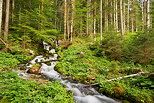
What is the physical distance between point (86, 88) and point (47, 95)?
7.85ft

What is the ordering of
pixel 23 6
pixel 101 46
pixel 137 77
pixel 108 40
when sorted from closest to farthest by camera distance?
pixel 137 77, pixel 108 40, pixel 101 46, pixel 23 6

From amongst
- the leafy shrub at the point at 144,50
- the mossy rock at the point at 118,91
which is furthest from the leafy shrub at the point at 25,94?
the leafy shrub at the point at 144,50

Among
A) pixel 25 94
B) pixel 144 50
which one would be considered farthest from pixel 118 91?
pixel 144 50

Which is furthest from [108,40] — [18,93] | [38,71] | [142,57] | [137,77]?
[18,93]

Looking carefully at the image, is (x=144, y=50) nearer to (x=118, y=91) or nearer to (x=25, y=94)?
(x=118, y=91)

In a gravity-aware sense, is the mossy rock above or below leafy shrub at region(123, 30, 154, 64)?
below

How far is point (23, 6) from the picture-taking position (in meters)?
16.3

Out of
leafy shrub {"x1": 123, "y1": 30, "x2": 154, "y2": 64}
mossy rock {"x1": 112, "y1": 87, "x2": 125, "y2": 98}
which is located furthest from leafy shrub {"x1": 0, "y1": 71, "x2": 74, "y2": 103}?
leafy shrub {"x1": 123, "y1": 30, "x2": 154, "y2": 64}

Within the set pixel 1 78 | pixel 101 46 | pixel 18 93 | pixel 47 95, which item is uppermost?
pixel 101 46

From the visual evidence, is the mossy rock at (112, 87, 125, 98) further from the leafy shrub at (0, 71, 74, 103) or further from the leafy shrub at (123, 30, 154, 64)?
the leafy shrub at (123, 30, 154, 64)

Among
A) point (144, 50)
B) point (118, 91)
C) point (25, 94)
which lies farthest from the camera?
point (144, 50)

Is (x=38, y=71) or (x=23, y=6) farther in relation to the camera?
(x=23, y=6)

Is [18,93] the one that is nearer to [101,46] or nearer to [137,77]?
[137,77]

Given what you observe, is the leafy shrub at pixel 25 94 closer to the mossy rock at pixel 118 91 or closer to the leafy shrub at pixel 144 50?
the mossy rock at pixel 118 91
